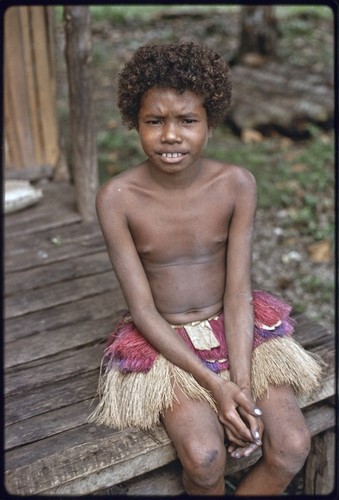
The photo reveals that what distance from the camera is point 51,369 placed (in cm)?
269

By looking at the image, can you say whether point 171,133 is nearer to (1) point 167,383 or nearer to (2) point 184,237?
(2) point 184,237

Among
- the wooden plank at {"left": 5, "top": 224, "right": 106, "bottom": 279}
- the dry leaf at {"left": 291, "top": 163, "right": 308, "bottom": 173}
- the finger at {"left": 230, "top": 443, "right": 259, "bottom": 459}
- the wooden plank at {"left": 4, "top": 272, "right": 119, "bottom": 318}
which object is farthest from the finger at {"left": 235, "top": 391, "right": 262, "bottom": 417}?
the dry leaf at {"left": 291, "top": 163, "right": 308, "bottom": 173}

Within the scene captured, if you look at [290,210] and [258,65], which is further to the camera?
[258,65]

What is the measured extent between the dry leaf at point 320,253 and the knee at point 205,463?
105 inches

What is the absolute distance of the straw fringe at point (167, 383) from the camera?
2197 millimetres

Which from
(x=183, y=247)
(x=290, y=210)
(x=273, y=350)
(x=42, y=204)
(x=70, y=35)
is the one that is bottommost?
(x=290, y=210)

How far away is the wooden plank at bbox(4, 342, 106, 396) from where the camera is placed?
103 inches

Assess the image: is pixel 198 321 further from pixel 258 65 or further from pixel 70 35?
pixel 258 65

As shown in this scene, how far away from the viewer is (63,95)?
267 inches

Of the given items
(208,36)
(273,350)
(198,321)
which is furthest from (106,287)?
(208,36)

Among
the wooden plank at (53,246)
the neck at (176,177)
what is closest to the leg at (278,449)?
the neck at (176,177)

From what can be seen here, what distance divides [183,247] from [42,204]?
2053 mm

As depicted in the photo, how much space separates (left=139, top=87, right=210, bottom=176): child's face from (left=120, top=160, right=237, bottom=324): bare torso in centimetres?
15

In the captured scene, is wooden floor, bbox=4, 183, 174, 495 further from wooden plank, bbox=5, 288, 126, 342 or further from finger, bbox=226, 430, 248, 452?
finger, bbox=226, 430, 248, 452
